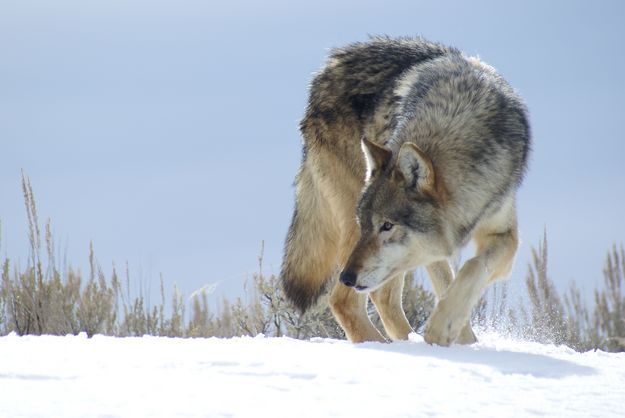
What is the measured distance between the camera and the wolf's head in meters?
4.11

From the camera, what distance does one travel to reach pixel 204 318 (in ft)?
25.2

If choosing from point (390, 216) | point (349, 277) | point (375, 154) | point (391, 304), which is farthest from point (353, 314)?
point (375, 154)

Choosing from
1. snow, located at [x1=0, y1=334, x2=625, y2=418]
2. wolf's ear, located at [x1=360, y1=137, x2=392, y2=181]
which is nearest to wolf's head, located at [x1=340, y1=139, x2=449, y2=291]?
wolf's ear, located at [x1=360, y1=137, x2=392, y2=181]

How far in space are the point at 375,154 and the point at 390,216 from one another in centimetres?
29

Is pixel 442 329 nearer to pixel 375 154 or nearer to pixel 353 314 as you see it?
pixel 375 154

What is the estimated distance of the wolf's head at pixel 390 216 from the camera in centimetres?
411

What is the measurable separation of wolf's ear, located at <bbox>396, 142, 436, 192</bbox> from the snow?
87 cm

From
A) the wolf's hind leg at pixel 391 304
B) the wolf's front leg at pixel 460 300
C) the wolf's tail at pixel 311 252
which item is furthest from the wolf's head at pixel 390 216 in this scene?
the wolf's tail at pixel 311 252

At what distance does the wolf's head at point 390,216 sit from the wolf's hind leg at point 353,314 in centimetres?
80

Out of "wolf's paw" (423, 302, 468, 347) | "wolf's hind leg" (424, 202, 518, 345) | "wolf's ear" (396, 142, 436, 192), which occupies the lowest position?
"wolf's paw" (423, 302, 468, 347)

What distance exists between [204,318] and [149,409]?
17.6 ft

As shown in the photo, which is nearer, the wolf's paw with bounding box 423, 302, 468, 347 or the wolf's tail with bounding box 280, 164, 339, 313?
the wolf's paw with bounding box 423, 302, 468, 347

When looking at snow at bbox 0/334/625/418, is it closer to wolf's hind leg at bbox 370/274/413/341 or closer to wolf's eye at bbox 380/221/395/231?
wolf's eye at bbox 380/221/395/231

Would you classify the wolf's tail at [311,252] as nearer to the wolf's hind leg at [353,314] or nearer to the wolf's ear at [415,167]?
the wolf's hind leg at [353,314]
